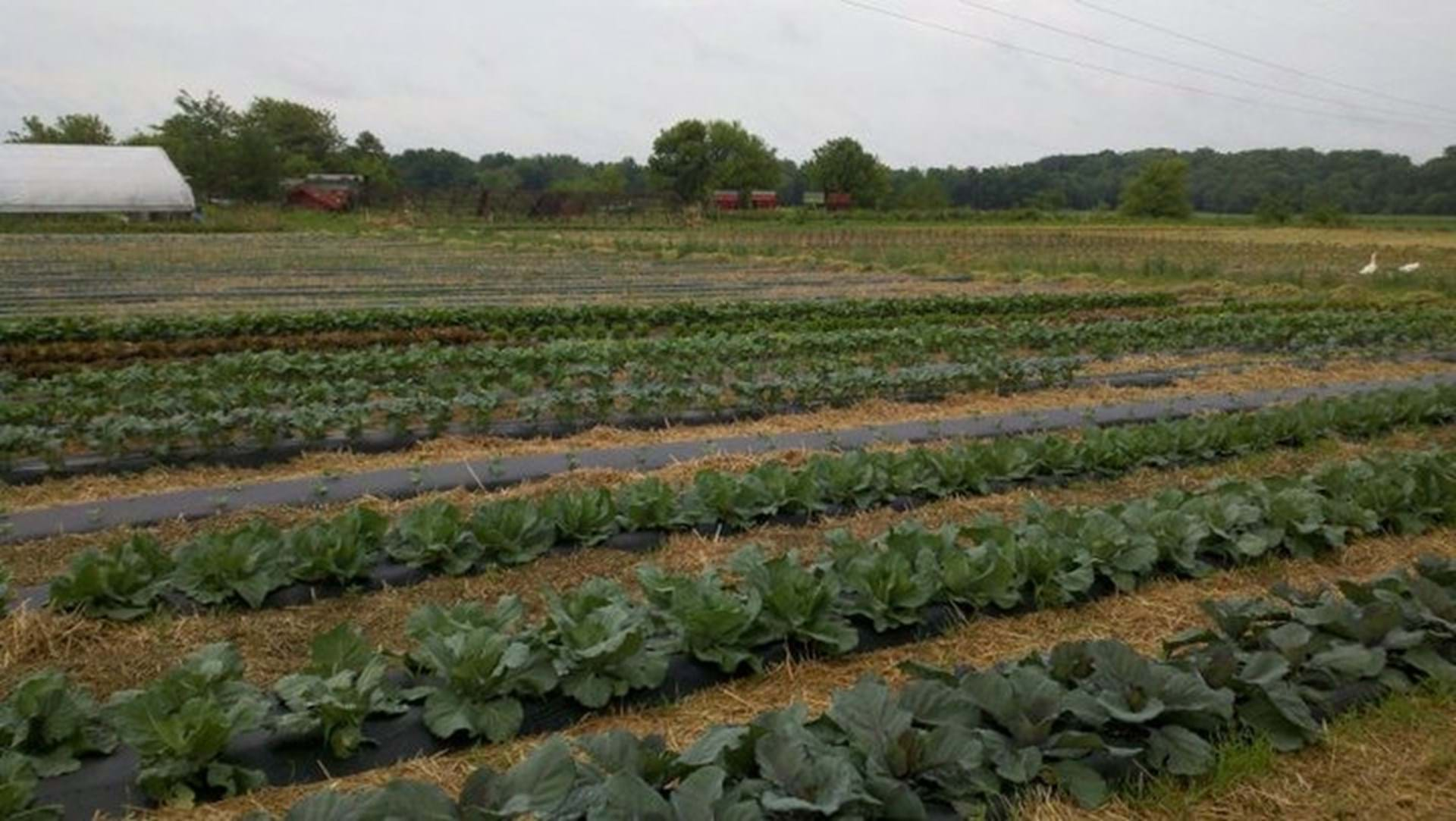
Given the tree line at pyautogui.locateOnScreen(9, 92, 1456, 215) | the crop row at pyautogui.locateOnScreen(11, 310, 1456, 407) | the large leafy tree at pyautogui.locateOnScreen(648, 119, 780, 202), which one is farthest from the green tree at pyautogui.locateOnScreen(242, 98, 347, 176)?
the crop row at pyautogui.locateOnScreen(11, 310, 1456, 407)

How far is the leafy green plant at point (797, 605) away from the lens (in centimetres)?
418

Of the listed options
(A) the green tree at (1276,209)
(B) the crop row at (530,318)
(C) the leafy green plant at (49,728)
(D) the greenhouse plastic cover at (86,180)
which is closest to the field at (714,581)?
(C) the leafy green plant at (49,728)

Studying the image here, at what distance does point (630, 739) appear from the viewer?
9.45 ft

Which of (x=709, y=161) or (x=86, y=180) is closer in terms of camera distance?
(x=86, y=180)

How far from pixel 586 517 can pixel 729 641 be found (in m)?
1.86

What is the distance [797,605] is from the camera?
4.18 meters

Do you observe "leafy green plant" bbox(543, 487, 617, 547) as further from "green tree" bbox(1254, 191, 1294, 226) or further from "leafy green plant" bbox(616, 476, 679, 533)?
"green tree" bbox(1254, 191, 1294, 226)

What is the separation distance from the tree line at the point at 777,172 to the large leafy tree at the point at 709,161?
0.36 feet

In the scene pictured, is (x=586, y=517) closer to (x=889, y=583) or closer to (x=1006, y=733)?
(x=889, y=583)

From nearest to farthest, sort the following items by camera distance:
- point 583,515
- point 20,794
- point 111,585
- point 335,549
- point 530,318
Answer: point 20,794
point 111,585
point 335,549
point 583,515
point 530,318

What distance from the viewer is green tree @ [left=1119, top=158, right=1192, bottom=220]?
3179 inches

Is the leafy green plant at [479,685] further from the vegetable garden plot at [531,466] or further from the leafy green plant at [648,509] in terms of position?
the vegetable garden plot at [531,466]

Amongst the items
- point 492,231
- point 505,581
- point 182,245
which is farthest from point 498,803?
point 492,231

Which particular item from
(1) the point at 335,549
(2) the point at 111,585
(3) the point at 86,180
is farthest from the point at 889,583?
(3) the point at 86,180
